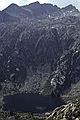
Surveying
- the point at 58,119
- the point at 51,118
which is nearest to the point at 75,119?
the point at 58,119

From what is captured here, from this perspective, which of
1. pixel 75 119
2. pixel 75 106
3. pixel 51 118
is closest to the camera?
pixel 75 119

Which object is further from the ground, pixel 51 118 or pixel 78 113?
pixel 78 113

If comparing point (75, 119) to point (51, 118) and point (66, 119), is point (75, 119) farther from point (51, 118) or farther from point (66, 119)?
point (51, 118)

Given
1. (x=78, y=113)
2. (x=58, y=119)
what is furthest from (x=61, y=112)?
(x=78, y=113)

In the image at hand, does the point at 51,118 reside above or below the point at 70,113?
below

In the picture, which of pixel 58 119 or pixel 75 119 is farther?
pixel 58 119

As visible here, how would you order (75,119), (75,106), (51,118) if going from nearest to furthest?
(75,119) < (75,106) < (51,118)

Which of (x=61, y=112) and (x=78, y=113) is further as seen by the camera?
(x=61, y=112)

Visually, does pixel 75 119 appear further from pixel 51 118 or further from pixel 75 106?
pixel 51 118

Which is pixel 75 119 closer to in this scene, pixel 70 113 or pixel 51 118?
pixel 70 113
